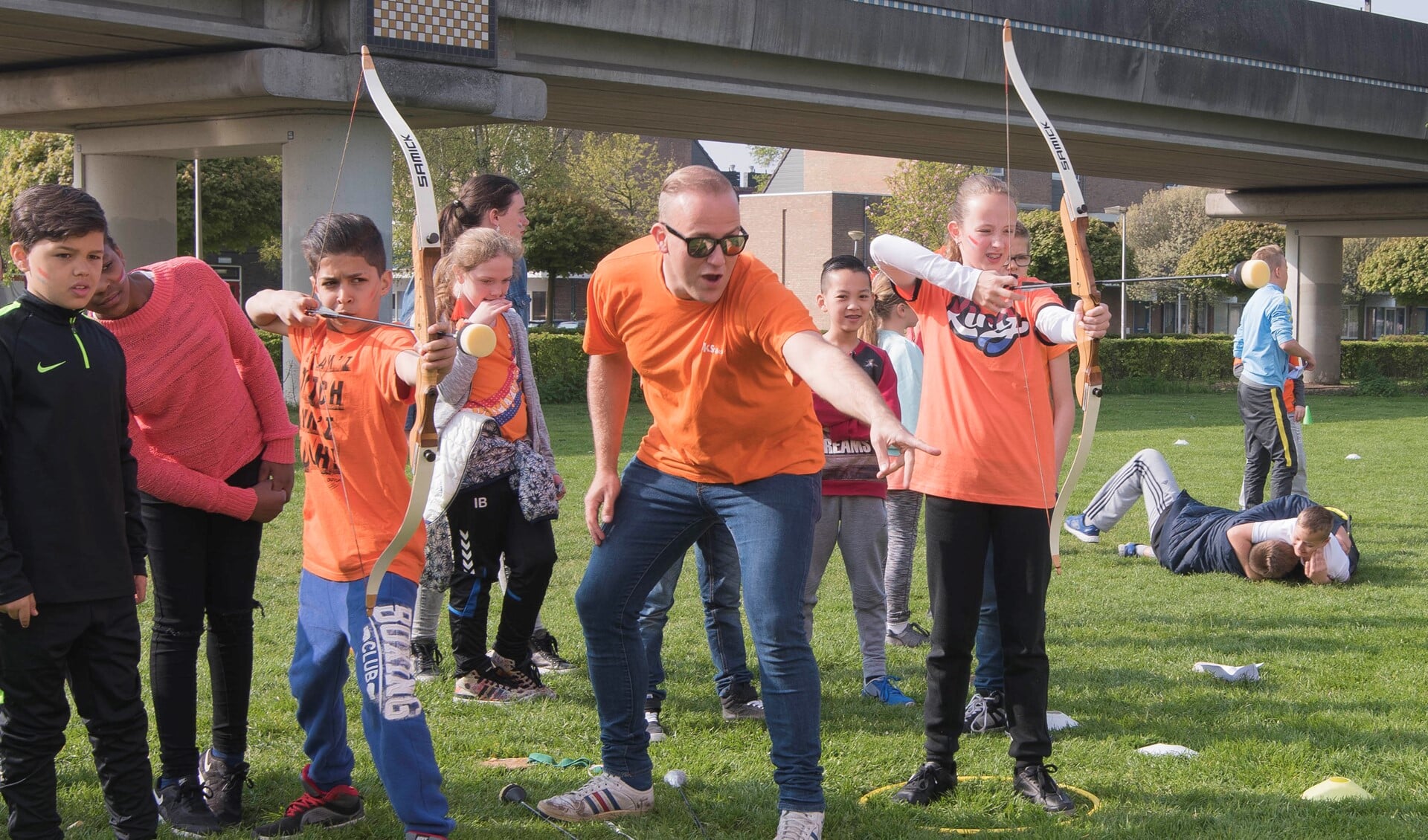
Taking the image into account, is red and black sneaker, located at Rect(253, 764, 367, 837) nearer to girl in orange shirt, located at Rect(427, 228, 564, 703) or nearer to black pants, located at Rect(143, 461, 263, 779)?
black pants, located at Rect(143, 461, 263, 779)

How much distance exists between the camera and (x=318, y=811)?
13.9 feet

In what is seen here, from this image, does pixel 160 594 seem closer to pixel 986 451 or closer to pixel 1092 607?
pixel 986 451

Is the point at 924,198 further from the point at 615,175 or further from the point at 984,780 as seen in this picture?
the point at 984,780

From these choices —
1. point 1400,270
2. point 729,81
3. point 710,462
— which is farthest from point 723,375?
point 1400,270

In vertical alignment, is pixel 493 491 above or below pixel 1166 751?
above

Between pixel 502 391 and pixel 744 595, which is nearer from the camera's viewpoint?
pixel 744 595

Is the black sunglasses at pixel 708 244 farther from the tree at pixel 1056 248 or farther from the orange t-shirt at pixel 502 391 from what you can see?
the tree at pixel 1056 248

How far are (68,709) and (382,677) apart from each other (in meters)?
0.91

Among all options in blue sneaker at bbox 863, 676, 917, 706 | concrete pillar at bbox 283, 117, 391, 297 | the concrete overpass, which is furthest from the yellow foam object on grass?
concrete pillar at bbox 283, 117, 391, 297

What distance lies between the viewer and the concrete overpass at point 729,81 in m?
15.5

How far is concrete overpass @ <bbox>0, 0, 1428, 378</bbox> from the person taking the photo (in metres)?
15.5

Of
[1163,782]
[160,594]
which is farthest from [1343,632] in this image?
[160,594]

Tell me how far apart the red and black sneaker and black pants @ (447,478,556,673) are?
1.55 metres

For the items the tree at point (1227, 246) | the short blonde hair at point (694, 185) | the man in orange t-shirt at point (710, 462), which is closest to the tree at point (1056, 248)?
the tree at point (1227, 246)
